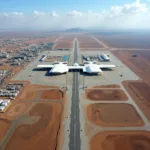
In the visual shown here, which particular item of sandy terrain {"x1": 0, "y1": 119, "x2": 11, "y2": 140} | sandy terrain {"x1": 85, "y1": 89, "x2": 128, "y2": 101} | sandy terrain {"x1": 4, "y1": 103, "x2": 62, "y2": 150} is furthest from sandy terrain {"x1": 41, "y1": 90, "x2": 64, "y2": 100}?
sandy terrain {"x1": 0, "y1": 119, "x2": 11, "y2": 140}

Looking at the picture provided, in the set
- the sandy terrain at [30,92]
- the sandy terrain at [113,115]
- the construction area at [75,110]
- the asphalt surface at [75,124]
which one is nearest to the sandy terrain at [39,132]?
the construction area at [75,110]

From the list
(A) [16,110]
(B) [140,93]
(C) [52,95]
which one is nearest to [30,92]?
(C) [52,95]

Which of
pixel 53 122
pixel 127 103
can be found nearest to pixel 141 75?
pixel 127 103

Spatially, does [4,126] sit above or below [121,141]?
below

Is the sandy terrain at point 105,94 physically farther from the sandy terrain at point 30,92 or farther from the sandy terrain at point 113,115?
the sandy terrain at point 30,92

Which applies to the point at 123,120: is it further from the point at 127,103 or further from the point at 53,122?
the point at 53,122

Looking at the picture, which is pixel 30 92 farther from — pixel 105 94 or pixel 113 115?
pixel 113 115
